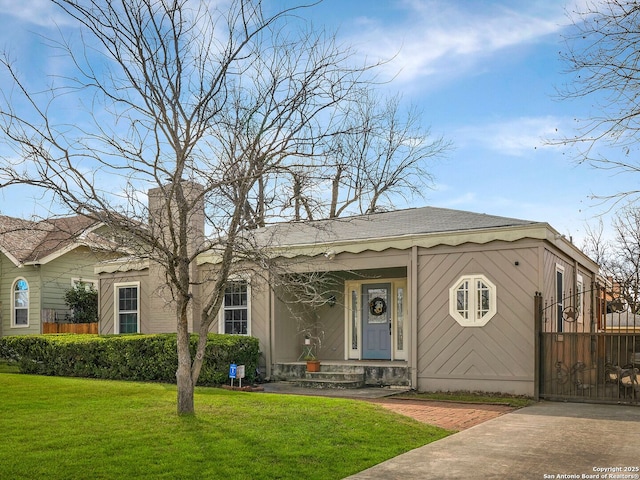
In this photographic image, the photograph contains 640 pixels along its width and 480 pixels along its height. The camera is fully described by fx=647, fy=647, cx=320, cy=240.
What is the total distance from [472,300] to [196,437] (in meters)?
7.25

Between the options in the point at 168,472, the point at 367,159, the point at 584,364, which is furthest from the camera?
the point at 367,159

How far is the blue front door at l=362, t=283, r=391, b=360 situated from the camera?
53.0ft

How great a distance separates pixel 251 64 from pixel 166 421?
497cm

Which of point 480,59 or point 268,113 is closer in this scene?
point 268,113

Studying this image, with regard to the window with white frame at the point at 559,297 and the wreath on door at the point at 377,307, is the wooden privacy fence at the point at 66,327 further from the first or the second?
the window with white frame at the point at 559,297

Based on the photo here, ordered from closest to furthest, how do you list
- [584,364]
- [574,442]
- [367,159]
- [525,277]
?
[574,442]
[584,364]
[525,277]
[367,159]

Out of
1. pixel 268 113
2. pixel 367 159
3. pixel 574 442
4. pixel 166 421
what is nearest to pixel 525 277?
pixel 574 442

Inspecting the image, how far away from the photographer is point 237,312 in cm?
1641

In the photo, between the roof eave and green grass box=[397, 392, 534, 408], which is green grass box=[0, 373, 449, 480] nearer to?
green grass box=[397, 392, 534, 408]

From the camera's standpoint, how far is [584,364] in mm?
11609

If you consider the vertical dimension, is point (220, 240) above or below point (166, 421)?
above

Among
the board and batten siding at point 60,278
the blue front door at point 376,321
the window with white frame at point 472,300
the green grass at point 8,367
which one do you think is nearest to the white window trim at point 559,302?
the window with white frame at point 472,300

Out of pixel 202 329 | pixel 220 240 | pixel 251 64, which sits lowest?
pixel 202 329

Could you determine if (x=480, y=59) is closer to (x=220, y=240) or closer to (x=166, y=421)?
(x=220, y=240)
